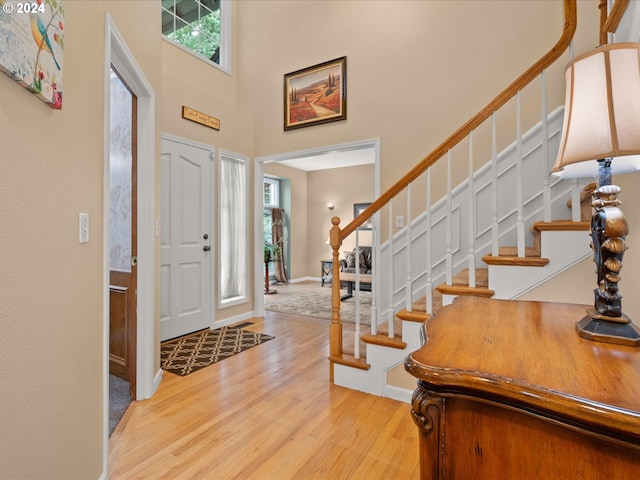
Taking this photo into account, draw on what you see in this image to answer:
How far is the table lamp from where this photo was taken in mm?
780

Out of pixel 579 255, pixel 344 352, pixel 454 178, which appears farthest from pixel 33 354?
→ pixel 454 178

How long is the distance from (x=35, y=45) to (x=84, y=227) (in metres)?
0.62

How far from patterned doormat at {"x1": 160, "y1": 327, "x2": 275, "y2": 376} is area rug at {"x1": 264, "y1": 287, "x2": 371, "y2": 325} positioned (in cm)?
115

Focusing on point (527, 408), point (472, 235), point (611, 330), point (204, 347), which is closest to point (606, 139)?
point (611, 330)

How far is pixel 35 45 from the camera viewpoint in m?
0.93

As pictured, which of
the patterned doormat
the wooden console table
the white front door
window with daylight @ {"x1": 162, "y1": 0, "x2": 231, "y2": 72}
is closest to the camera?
the wooden console table

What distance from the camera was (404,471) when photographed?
1.50 meters

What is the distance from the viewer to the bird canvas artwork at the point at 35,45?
0.81 metres

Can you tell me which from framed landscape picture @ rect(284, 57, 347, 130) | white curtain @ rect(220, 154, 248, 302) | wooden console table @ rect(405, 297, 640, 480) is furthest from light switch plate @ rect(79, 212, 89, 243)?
framed landscape picture @ rect(284, 57, 347, 130)

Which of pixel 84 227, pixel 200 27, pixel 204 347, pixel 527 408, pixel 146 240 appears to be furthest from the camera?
pixel 200 27

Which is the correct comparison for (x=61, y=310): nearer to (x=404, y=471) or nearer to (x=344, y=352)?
(x=404, y=471)

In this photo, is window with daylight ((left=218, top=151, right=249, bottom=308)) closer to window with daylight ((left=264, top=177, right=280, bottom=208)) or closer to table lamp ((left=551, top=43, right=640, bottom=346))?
window with daylight ((left=264, top=177, right=280, bottom=208))

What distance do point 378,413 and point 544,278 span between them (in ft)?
4.06

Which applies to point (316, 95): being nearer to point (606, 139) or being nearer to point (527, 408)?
point (606, 139)
